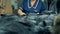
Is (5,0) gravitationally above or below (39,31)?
above

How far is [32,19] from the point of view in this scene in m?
1.01

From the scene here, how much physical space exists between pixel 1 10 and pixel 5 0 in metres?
0.21

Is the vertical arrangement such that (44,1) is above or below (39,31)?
above

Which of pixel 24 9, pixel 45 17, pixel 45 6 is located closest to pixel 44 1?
pixel 45 6

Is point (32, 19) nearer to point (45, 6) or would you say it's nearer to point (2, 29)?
point (2, 29)

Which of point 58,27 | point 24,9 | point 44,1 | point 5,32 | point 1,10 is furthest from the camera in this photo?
point 1,10

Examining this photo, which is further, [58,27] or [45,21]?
[45,21]

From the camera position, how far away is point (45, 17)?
1.06m

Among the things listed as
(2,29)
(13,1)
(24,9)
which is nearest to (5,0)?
(13,1)

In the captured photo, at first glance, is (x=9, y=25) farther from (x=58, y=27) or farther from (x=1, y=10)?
(x=1, y=10)

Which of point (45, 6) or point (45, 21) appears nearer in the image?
point (45, 21)

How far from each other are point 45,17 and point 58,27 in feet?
1.20

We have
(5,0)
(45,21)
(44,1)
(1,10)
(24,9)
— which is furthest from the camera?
(5,0)

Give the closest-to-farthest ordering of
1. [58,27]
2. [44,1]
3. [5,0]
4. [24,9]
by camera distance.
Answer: [58,27] < [24,9] < [44,1] < [5,0]
